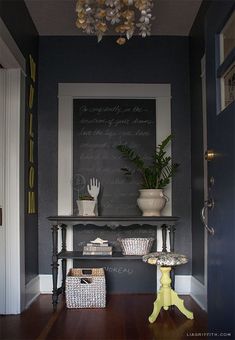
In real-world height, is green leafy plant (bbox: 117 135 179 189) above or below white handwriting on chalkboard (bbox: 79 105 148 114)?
below

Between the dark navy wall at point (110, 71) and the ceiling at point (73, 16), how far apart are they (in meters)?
0.13

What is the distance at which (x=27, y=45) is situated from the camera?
3.57 meters

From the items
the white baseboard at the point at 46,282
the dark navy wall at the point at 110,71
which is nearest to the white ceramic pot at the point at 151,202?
the dark navy wall at the point at 110,71

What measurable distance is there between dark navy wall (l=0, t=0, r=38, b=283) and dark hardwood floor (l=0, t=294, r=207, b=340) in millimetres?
410

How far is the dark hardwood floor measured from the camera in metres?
2.65

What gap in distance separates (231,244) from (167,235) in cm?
235

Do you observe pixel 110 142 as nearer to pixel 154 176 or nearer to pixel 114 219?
pixel 154 176

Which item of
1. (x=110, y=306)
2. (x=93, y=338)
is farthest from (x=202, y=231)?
(x=93, y=338)

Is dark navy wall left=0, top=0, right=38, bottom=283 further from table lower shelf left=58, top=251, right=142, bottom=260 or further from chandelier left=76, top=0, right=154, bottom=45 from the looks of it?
chandelier left=76, top=0, right=154, bottom=45

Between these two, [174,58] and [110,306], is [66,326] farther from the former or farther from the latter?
[174,58]

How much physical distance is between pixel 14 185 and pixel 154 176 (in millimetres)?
1266

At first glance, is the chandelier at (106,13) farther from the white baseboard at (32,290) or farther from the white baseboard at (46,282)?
the white baseboard at (46,282)

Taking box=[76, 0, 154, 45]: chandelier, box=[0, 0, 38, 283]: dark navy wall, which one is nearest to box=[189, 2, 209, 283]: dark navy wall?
box=[76, 0, 154, 45]: chandelier

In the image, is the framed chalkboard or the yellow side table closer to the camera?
the yellow side table
